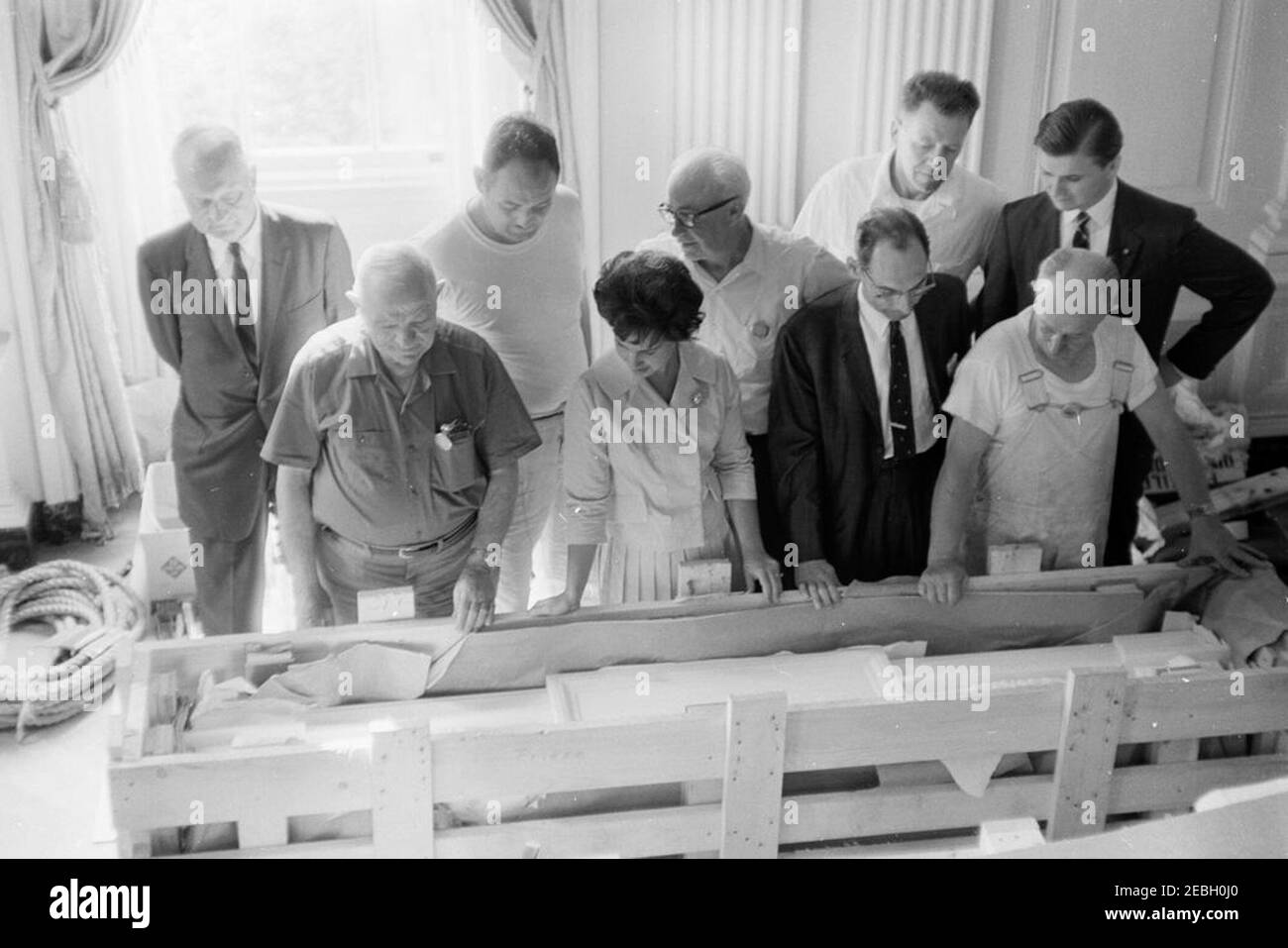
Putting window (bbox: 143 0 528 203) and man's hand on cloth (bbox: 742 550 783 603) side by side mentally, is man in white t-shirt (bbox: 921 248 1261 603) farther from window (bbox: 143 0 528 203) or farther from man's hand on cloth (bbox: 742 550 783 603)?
window (bbox: 143 0 528 203)

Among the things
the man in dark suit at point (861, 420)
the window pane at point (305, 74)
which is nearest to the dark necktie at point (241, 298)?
the window pane at point (305, 74)

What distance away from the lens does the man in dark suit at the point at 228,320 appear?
321 centimetres

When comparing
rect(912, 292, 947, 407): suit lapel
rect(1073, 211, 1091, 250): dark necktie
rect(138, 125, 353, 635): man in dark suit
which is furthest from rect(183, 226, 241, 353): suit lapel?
rect(1073, 211, 1091, 250): dark necktie

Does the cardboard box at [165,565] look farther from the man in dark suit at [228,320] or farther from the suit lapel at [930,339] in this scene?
the suit lapel at [930,339]

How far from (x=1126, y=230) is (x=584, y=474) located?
1496 millimetres

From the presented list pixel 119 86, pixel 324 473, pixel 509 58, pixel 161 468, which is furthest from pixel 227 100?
pixel 324 473

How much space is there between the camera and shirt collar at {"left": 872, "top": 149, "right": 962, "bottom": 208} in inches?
132

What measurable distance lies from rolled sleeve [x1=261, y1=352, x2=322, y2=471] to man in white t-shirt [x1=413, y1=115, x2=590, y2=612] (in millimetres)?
530

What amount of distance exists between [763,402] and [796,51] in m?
1.52

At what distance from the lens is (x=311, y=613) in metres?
2.81

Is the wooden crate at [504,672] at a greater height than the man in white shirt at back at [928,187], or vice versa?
the man in white shirt at back at [928,187]

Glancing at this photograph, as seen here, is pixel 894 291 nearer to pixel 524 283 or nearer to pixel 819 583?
pixel 819 583

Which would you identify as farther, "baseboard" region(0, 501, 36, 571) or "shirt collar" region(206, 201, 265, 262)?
"baseboard" region(0, 501, 36, 571)

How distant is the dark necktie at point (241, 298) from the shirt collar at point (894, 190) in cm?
149
